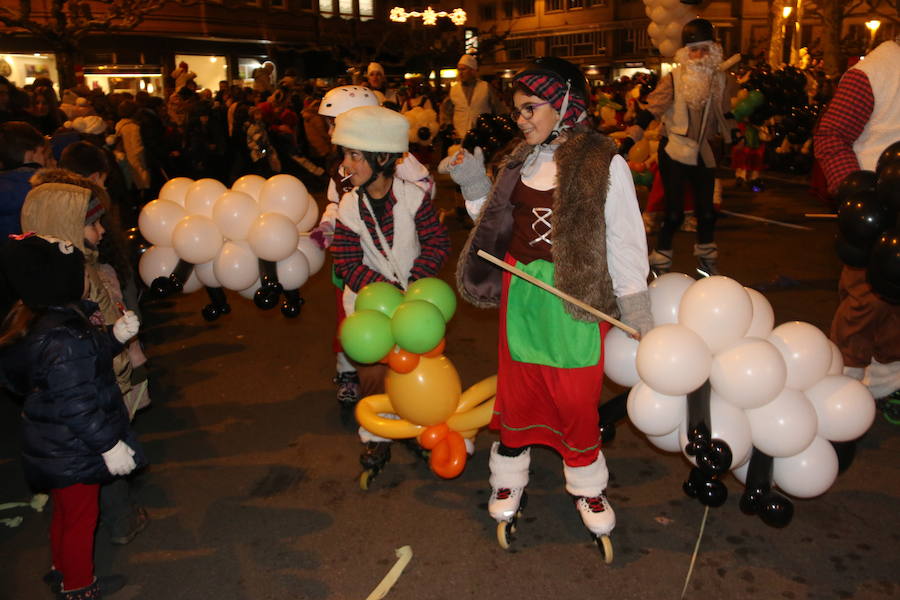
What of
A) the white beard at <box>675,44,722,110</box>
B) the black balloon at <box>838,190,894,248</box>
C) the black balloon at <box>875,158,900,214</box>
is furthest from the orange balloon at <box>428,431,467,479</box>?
the white beard at <box>675,44,722,110</box>

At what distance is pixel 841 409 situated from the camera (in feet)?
9.39

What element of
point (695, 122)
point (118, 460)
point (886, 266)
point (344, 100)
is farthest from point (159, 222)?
point (695, 122)

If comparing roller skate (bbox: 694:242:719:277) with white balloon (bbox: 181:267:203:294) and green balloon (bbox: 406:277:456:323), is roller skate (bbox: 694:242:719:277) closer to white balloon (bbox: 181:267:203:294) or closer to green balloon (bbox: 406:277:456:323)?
green balloon (bbox: 406:277:456:323)

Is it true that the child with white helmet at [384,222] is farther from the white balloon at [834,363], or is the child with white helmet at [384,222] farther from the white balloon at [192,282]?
the white balloon at [834,363]

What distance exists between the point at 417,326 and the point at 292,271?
4.20 ft

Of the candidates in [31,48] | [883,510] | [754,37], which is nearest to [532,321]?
[883,510]

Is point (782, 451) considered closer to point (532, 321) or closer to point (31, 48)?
point (532, 321)

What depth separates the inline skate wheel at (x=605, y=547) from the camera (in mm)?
3174

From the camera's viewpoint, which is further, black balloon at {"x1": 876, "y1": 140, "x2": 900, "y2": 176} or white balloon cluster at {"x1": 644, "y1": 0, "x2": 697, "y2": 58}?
white balloon cluster at {"x1": 644, "y1": 0, "x2": 697, "y2": 58}

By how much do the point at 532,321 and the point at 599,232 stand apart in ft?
1.60

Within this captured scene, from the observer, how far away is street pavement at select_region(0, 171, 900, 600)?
310 centimetres

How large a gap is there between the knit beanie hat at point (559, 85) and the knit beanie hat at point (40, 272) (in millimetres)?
1901

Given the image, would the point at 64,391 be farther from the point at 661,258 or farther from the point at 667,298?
the point at 661,258

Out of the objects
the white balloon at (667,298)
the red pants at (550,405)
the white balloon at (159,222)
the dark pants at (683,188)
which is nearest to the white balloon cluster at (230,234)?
the white balloon at (159,222)
